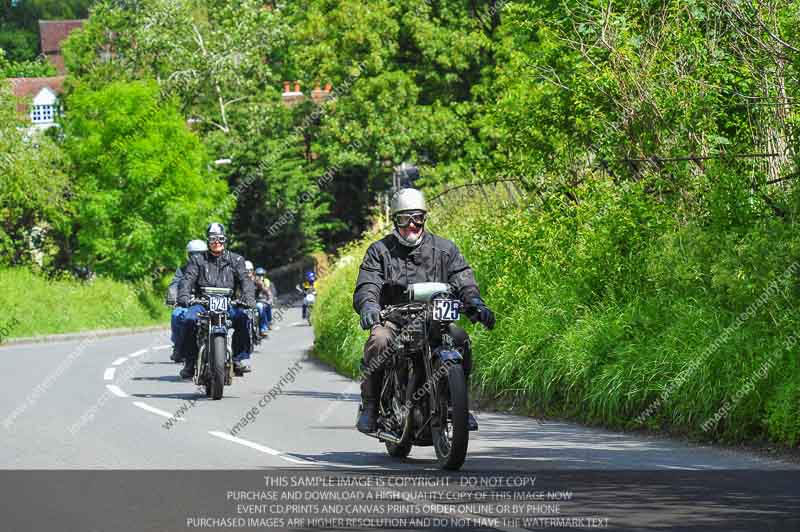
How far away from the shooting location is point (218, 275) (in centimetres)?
1931

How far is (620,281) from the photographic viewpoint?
1625 cm

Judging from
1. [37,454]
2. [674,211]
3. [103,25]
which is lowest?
[37,454]

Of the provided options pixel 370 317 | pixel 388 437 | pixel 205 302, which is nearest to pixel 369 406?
pixel 388 437

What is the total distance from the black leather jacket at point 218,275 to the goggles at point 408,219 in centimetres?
818

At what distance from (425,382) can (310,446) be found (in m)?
2.01

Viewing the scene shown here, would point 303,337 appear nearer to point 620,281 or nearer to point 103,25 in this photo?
point 620,281

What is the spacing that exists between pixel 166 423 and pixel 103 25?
59.4m

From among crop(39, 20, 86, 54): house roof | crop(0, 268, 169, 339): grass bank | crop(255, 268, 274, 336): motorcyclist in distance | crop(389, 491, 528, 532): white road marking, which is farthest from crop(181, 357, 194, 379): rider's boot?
crop(39, 20, 86, 54): house roof

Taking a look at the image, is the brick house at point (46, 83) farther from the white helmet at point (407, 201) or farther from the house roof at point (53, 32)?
the white helmet at point (407, 201)

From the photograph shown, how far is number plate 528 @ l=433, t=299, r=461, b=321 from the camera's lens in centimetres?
1052

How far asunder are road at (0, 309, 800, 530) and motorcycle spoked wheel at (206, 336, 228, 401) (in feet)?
1.07

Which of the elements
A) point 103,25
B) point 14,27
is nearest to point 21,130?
point 103,25

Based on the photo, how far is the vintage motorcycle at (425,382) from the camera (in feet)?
33.5

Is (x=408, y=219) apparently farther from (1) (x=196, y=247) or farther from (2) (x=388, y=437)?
(1) (x=196, y=247)
